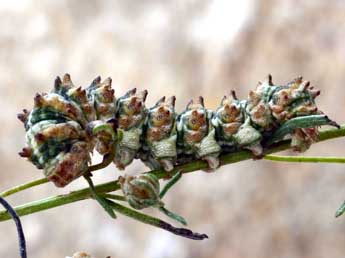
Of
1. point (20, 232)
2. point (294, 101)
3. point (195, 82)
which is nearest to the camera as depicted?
point (20, 232)

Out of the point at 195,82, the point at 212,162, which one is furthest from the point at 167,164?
the point at 195,82

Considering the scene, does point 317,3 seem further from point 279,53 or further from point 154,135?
point 154,135

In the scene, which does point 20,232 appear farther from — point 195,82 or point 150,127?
point 195,82

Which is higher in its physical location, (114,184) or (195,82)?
(114,184)

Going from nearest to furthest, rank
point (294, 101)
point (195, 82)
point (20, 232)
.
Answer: point (20, 232) → point (294, 101) → point (195, 82)

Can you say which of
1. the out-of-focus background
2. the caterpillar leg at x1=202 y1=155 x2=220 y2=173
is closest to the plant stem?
the caterpillar leg at x1=202 y1=155 x2=220 y2=173

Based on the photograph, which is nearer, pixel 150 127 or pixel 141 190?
pixel 141 190

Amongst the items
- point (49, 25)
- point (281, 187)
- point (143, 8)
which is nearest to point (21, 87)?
point (49, 25)
